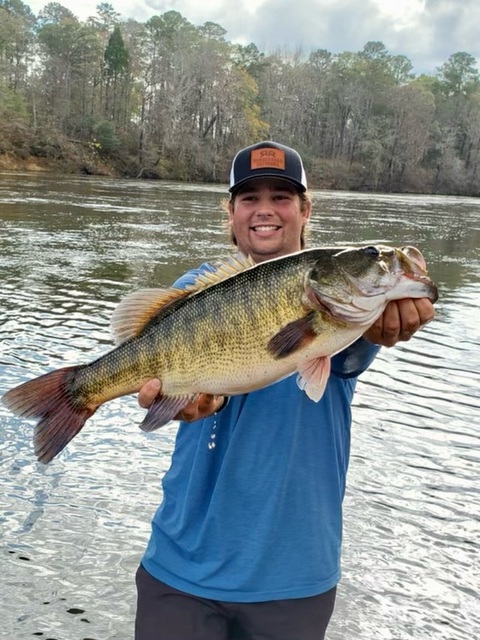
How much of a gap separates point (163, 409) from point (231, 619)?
730 millimetres

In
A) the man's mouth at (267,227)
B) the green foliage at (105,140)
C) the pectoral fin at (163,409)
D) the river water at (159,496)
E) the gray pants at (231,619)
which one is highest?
the green foliage at (105,140)

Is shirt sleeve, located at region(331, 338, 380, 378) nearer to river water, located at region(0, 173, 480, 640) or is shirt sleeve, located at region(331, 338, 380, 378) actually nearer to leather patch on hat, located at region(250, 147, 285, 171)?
leather patch on hat, located at region(250, 147, 285, 171)

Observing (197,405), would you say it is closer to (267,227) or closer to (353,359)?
(353,359)

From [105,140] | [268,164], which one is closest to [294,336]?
[268,164]

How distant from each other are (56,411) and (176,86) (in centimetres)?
6780

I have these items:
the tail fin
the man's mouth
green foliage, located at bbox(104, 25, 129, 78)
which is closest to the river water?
the tail fin

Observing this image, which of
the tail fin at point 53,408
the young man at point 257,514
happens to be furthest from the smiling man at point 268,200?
the tail fin at point 53,408

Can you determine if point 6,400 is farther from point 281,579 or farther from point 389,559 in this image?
point 389,559

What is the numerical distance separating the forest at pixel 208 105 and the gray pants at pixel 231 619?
49.2 m

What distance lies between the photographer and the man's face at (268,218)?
8.86 ft

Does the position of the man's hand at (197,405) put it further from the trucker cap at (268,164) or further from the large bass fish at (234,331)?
the trucker cap at (268,164)

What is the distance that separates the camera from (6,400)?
2312 millimetres

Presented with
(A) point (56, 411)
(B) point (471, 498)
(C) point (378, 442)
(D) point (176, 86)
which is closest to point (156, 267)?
(C) point (378, 442)

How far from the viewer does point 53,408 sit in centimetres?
240
